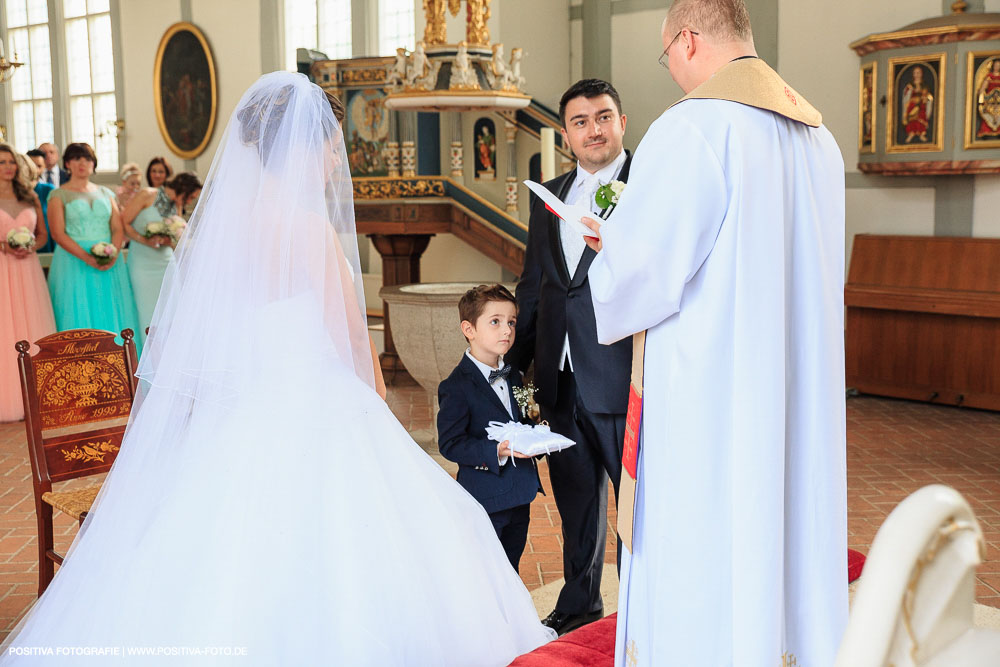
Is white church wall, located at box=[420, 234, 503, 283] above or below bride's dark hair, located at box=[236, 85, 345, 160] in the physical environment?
below

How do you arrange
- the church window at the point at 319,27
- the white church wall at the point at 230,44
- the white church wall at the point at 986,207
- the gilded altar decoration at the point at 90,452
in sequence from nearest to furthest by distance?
the gilded altar decoration at the point at 90,452 < the white church wall at the point at 986,207 < the church window at the point at 319,27 < the white church wall at the point at 230,44

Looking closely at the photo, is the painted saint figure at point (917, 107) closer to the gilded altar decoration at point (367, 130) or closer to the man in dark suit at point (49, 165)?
the gilded altar decoration at point (367, 130)

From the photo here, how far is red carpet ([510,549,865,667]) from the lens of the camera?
2637 mm

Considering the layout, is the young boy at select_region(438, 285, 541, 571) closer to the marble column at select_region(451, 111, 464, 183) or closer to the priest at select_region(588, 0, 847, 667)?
the priest at select_region(588, 0, 847, 667)

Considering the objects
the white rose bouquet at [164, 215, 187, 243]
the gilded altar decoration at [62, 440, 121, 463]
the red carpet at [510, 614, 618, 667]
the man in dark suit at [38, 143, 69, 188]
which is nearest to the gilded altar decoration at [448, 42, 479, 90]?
the white rose bouquet at [164, 215, 187, 243]

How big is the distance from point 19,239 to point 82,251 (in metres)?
0.46

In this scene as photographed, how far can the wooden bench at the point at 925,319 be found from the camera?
7.04 m

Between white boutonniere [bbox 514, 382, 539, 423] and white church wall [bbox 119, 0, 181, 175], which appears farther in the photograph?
white church wall [bbox 119, 0, 181, 175]

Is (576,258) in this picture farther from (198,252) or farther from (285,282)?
(198,252)

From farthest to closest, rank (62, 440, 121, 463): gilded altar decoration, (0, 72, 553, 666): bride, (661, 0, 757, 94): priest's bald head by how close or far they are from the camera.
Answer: (62, 440, 121, 463): gilded altar decoration → (0, 72, 553, 666): bride → (661, 0, 757, 94): priest's bald head

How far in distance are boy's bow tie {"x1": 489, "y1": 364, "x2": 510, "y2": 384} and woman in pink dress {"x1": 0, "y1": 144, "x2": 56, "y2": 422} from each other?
540cm

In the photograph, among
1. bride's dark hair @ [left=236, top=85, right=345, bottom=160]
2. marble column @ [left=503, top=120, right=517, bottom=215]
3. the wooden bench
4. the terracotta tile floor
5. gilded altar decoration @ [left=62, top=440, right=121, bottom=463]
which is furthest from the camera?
marble column @ [left=503, top=120, right=517, bottom=215]

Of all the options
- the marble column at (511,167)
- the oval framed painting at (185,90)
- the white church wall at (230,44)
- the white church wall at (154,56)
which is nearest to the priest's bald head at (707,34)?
the marble column at (511,167)

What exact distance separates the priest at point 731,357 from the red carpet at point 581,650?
35 cm
